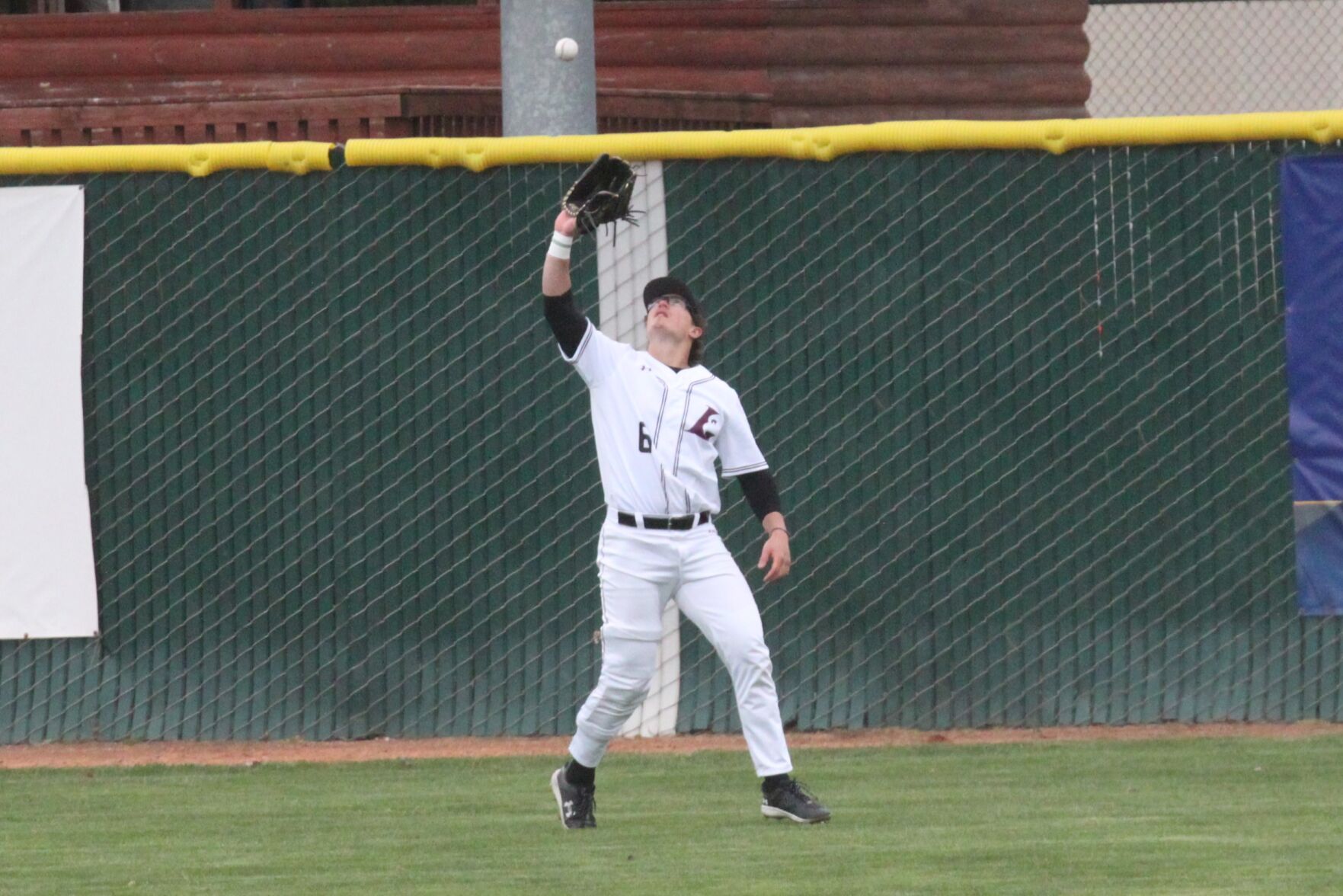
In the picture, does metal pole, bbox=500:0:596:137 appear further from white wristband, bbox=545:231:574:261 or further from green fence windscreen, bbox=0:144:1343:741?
white wristband, bbox=545:231:574:261

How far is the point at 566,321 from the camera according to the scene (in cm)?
599

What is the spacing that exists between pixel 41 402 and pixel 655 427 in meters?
3.34

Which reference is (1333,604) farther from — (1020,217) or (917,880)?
(917,880)

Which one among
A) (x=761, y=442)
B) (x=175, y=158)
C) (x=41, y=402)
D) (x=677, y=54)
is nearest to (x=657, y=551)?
(x=761, y=442)

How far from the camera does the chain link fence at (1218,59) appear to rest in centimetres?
1501

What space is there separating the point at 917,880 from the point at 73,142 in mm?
7983

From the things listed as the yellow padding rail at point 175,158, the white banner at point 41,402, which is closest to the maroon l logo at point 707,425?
the yellow padding rail at point 175,158

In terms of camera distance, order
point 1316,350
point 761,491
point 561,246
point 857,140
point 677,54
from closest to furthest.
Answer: point 561,246, point 761,491, point 1316,350, point 857,140, point 677,54

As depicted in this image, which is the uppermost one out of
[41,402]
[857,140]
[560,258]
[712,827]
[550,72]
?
[550,72]

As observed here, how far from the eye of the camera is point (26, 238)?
8141mm

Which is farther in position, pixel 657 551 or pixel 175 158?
pixel 175 158

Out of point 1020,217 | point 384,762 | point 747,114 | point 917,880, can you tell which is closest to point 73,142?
point 747,114

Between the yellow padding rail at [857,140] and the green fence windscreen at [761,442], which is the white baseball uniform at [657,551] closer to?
the green fence windscreen at [761,442]

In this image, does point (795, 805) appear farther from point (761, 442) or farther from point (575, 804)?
point (761, 442)
